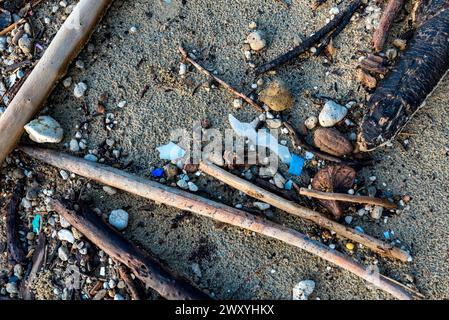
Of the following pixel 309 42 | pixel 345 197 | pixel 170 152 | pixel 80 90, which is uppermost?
pixel 309 42

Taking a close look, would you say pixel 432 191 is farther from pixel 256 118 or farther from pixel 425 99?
pixel 256 118

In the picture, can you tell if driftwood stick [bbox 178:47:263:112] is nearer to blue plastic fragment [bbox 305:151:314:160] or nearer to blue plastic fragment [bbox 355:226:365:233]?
blue plastic fragment [bbox 305:151:314:160]

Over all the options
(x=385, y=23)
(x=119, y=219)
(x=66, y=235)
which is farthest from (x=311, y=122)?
(x=66, y=235)

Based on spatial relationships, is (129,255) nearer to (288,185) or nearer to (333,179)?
(288,185)

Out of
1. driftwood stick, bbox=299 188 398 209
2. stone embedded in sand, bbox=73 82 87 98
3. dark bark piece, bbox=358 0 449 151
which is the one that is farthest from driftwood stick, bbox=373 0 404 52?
stone embedded in sand, bbox=73 82 87 98

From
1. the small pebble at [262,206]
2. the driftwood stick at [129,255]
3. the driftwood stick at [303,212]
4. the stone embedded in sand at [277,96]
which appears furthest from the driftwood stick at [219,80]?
the driftwood stick at [129,255]

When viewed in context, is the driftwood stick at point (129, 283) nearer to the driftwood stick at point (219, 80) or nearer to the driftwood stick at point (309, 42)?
the driftwood stick at point (219, 80)
